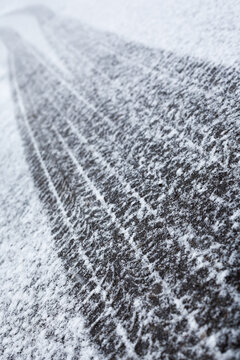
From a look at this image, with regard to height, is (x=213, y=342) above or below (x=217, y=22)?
below

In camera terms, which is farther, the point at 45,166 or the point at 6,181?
the point at 6,181

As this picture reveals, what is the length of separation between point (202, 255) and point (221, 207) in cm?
41

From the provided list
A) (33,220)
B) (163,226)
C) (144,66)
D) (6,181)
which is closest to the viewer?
(163,226)

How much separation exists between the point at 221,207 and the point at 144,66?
278cm

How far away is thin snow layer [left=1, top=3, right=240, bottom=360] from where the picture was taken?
1.76m

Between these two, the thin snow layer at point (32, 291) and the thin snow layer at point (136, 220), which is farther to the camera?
the thin snow layer at point (32, 291)

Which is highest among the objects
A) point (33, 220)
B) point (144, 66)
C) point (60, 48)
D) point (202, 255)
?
point (60, 48)

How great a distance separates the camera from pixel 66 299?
2.17 metres

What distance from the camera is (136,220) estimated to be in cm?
237

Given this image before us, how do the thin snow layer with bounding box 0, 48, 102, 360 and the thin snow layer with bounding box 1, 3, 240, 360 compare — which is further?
the thin snow layer with bounding box 0, 48, 102, 360

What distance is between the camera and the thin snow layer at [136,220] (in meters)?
1.76

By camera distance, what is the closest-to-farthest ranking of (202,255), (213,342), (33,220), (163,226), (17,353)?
(213,342), (202,255), (17,353), (163,226), (33,220)

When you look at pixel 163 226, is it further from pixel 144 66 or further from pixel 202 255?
pixel 144 66

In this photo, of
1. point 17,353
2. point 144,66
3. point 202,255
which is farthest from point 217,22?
point 17,353
